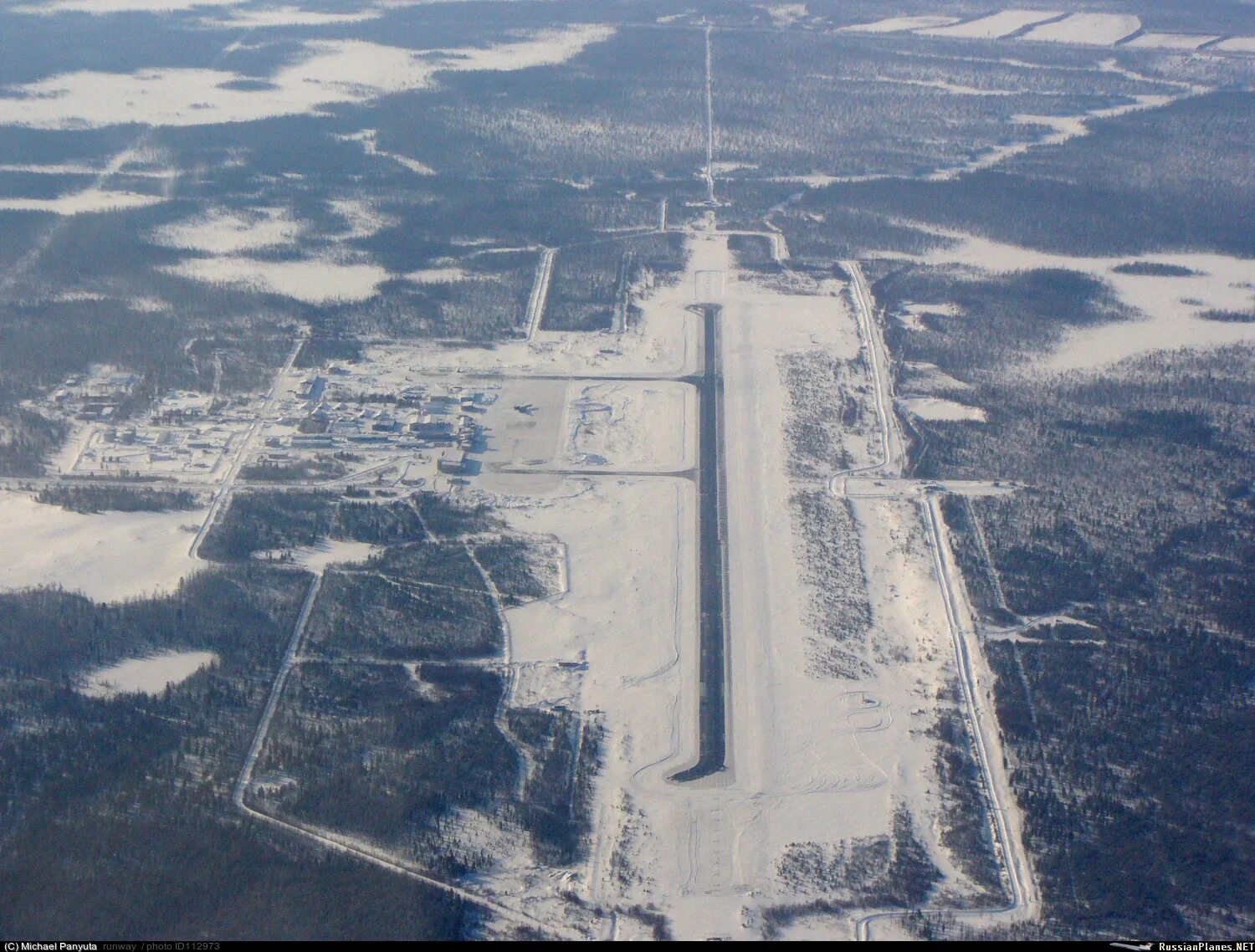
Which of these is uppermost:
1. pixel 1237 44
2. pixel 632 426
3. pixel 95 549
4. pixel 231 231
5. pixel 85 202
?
pixel 1237 44

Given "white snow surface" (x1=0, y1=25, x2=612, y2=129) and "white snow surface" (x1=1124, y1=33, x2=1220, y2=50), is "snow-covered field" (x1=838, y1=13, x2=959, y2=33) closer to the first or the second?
"white snow surface" (x1=1124, y1=33, x2=1220, y2=50)

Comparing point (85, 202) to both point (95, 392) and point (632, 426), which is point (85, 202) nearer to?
point (95, 392)

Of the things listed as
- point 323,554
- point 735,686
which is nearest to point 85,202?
point 323,554

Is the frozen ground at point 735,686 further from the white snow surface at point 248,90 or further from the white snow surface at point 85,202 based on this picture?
the white snow surface at point 248,90

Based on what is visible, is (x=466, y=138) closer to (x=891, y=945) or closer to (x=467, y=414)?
(x=467, y=414)

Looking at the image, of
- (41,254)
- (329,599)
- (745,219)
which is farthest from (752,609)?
(41,254)

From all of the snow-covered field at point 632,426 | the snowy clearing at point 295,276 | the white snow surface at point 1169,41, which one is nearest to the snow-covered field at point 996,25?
the white snow surface at point 1169,41
